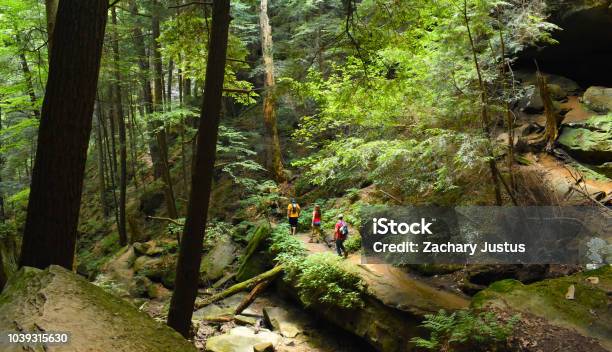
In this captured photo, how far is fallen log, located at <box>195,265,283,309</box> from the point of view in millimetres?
12133

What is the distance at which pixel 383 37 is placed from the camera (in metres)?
7.62

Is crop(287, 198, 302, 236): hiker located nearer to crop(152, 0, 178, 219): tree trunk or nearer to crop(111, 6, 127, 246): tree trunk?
crop(152, 0, 178, 219): tree trunk

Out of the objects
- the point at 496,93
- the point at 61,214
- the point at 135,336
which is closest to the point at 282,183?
the point at 496,93

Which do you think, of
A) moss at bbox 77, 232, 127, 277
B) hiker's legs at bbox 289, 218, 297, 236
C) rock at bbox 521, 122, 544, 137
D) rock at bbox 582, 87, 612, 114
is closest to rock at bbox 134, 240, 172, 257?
moss at bbox 77, 232, 127, 277

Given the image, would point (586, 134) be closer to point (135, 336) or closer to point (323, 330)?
point (323, 330)

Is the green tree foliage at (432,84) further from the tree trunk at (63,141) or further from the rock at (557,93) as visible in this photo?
the rock at (557,93)

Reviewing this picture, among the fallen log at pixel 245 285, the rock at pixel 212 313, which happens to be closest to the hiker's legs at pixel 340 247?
the fallen log at pixel 245 285

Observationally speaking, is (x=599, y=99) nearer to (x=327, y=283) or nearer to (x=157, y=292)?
(x=327, y=283)

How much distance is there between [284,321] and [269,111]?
994 centimetres

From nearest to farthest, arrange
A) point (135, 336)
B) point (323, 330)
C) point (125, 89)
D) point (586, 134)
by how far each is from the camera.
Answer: point (135, 336) < point (323, 330) < point (586, 134) < point (125, 89)

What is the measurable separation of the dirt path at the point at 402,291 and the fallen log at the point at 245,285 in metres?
2.56

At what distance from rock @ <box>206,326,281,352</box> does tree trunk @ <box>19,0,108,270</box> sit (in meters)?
5.28

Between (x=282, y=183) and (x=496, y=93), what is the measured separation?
35.2ft

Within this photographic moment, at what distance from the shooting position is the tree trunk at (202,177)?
6.32m
